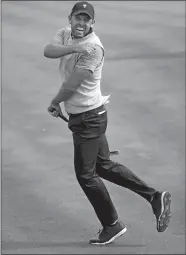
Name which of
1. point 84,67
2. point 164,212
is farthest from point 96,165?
point 84,67

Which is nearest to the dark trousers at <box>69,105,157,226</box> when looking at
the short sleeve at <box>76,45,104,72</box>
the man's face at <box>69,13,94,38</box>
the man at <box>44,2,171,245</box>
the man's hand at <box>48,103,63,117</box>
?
the man at <box>44,2,171,245</box>

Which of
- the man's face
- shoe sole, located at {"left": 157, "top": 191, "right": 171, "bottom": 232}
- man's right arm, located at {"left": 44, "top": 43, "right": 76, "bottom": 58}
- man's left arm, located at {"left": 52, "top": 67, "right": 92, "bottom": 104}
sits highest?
the man's face

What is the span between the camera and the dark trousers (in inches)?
329

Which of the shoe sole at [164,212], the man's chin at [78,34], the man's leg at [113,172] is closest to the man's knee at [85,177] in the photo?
the man's leg at [113,172]

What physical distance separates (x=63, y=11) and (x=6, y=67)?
11.5 feet

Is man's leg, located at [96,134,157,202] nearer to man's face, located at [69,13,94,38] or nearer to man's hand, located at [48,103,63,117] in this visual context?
man's hand, located at [48,103,63,117]

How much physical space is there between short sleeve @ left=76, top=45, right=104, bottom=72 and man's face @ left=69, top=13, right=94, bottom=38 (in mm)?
170

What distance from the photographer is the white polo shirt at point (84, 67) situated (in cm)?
784

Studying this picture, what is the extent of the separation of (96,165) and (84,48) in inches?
54.5

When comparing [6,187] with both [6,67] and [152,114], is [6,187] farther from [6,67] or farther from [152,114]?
[6,67]

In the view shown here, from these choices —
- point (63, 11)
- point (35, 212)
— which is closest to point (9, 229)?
point (35, 212)

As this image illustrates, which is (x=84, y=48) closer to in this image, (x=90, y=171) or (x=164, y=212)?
(x=90, y=171)

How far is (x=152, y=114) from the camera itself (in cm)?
1416

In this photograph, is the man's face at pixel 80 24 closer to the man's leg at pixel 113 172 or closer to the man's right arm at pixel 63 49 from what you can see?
the man's right arm at pixel 63 49
